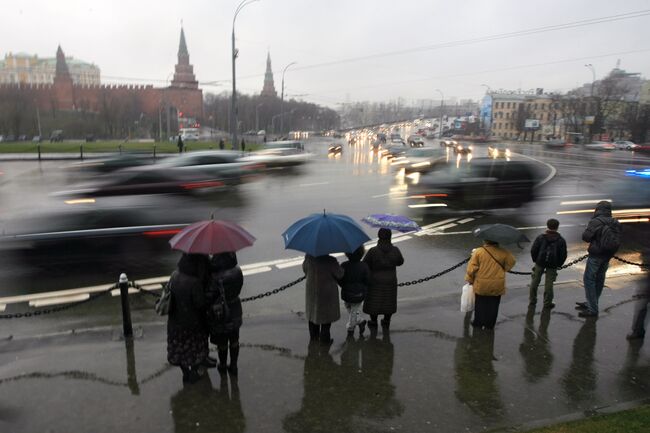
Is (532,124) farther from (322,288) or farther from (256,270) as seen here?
(322,288)

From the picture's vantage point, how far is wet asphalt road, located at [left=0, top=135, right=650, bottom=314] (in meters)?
8.67

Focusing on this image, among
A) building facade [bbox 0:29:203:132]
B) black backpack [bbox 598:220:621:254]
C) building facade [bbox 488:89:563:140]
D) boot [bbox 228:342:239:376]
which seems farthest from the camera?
building facade [bbox 488:89:563:140]

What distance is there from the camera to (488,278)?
20.4 feet

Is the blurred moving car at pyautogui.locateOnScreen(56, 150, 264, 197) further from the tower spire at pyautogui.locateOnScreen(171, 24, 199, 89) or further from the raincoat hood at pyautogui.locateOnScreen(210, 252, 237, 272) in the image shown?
the tower spire at pyautogui.locateOnScreen(171, 24, 199, 89)

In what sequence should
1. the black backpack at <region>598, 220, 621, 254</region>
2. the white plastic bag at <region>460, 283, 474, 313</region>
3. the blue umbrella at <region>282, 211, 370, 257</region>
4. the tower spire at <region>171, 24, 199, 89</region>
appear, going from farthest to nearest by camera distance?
the tower spire at <region>171, 24, 199, 89</region> < the black backpack at <region>598, 220, 621, 254</region> < the white plastic bag at <region>460, 283, 474, 313</region> < the blue umbrella at <region>282, 211, 370, 257</region>

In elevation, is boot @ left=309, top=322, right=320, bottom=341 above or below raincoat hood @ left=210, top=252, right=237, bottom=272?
below

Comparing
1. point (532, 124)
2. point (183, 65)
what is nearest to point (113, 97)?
A: point (183, 65)

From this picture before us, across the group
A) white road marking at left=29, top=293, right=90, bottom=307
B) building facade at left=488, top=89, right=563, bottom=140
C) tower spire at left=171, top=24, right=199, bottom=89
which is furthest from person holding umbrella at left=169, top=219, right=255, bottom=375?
tower spire at left=171, top=24, right=199, bottom=89

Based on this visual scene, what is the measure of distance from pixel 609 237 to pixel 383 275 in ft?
11.2

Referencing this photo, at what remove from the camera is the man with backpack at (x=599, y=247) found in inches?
266

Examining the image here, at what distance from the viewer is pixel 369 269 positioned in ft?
19.8

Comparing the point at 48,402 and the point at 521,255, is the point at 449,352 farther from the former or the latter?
the point at 521,255

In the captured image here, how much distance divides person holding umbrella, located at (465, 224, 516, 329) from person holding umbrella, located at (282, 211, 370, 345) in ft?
5.77

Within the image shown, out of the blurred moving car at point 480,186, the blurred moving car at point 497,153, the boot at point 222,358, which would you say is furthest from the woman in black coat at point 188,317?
the blurred moving car at point 497,153
